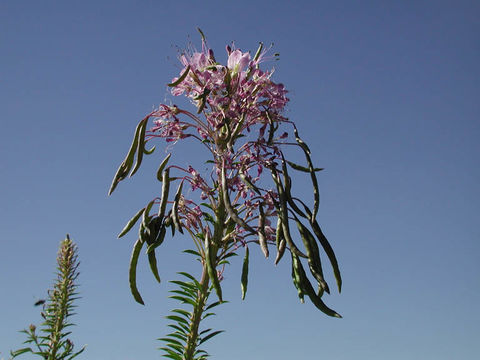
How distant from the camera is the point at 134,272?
379 cm

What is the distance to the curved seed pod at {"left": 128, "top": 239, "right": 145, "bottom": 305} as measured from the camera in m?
3.74

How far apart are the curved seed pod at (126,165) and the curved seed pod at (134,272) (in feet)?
1.69

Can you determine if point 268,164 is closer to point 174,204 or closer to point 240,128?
point 240,128

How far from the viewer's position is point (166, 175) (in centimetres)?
397

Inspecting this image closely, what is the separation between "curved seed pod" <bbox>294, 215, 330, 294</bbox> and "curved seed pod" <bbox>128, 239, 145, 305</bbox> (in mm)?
1291

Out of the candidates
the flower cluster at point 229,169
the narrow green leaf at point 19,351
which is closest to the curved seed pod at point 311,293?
the flower cluster at point 229,169

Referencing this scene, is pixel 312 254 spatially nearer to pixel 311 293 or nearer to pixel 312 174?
pixel 311 293

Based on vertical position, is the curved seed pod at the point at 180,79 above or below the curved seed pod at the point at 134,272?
above

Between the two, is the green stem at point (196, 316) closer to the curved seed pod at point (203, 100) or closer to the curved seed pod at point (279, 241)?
the curved seed pod at point (279, 241)

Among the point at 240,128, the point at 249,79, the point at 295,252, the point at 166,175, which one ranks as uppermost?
the point at 249,79

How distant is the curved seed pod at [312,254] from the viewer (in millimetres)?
3727

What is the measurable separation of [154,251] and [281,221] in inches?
40.9

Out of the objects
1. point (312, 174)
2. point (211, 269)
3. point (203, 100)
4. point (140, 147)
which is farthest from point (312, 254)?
point (140, 147)

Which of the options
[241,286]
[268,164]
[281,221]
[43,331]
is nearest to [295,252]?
[281,221]
